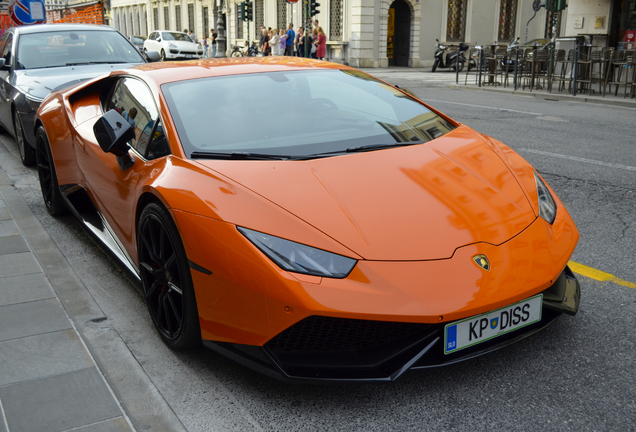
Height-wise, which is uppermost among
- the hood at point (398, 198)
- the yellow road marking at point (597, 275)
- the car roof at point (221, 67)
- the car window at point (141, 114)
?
the car roof at point (221, 67)

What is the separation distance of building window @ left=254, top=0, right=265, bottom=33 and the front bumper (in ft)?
129

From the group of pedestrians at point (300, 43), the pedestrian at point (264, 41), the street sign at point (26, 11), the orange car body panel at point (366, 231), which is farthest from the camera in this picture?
the pedestrian at point (264, 41)

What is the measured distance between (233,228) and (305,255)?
12.1 inches

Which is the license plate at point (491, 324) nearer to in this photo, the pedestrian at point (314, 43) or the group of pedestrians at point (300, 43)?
the group of pedestrians at point (300, 43)

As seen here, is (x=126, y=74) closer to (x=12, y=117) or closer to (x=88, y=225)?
(x=88, y=225)

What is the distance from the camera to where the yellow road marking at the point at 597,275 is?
3.43m

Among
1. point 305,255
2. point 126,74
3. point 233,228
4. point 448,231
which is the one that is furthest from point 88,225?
point 448,231

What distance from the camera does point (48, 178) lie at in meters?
5.04

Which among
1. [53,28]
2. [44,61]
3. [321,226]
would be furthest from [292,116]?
[53,28]

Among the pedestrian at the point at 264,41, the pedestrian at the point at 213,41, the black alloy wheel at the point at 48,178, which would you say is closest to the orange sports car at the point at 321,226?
the black alloy wheel at the point at 48,178

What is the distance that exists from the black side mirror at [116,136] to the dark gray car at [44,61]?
3.43 metres

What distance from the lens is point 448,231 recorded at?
2.43 m

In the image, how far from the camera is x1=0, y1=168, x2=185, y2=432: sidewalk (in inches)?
91.4

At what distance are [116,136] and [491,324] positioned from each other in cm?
203
